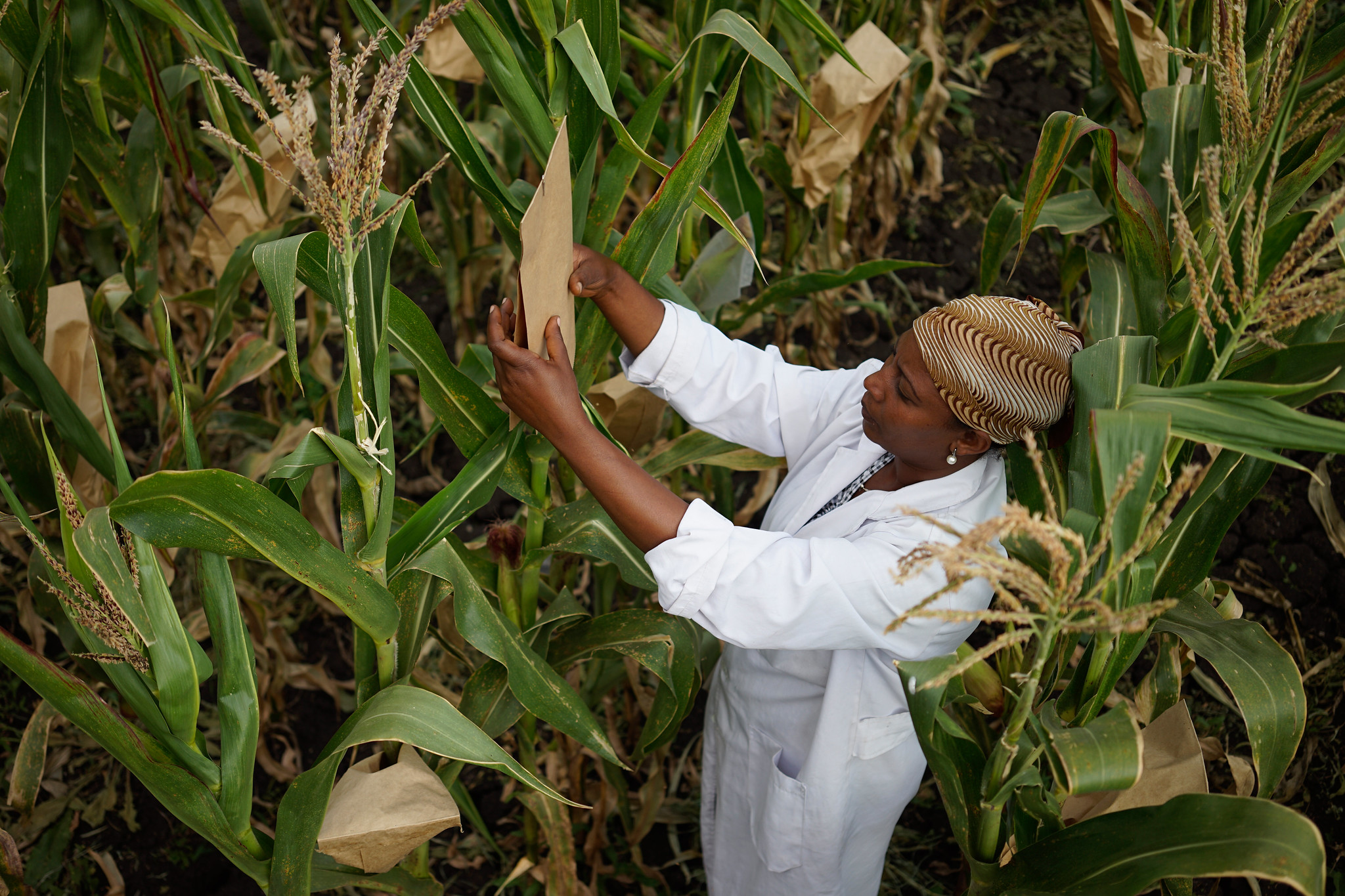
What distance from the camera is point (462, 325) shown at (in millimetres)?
2732

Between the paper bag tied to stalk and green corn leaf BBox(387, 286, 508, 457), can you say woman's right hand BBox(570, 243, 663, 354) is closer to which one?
the paper bag tied to stalk

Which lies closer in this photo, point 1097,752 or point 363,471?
point 1097,752

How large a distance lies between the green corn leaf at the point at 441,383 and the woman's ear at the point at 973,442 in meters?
0.60

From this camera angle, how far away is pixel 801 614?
1.17 metres

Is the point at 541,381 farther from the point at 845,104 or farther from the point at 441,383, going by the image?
the point at 845,104

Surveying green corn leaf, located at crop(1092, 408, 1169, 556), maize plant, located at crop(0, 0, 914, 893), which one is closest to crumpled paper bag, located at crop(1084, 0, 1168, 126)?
maize plant, located at crop(0, 0, 914, 893)

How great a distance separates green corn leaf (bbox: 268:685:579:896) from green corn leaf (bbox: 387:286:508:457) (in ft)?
1.12

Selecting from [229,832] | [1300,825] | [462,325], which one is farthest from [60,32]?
[1300,825]

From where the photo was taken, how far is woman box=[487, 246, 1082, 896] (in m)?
1.17

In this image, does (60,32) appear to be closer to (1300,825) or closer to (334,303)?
(334,303)

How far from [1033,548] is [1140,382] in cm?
24

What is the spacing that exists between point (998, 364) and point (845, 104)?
1.04 m

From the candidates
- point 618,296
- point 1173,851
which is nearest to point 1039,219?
point 618,296

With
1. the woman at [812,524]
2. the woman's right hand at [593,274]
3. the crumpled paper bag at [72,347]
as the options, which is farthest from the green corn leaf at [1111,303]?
the crumpled paper bag at [72,347]
